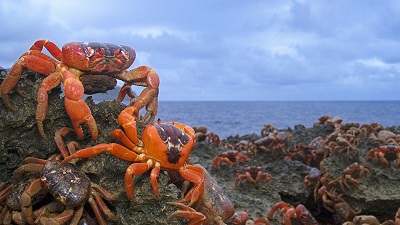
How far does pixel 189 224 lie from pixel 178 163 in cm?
54

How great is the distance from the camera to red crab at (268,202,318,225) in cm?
802

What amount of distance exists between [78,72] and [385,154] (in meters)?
7.08

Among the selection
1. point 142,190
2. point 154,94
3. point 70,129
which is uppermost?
point 154,94

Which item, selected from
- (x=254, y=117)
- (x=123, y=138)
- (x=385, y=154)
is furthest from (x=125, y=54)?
(x=254, y=117)

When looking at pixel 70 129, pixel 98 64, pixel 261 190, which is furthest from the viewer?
pixel 261 190

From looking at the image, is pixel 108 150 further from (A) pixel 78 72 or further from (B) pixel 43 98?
(A) pixel 78 72

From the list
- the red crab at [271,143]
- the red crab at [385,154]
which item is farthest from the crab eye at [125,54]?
the red crab at [271,143]

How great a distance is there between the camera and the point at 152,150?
14.4 ft

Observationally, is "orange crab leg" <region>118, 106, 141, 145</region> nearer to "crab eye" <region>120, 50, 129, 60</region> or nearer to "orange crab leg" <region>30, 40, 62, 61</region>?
"crab eye" <region>120, 50, 129, 60</region>

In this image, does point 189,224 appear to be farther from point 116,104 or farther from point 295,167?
point 295,167

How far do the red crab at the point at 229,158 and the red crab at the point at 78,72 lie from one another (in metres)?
4.80

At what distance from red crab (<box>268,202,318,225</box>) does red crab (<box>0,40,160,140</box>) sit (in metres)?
3.58

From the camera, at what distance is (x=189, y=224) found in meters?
4.36

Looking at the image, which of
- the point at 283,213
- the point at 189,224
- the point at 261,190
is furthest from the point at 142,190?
the point at 261,190
